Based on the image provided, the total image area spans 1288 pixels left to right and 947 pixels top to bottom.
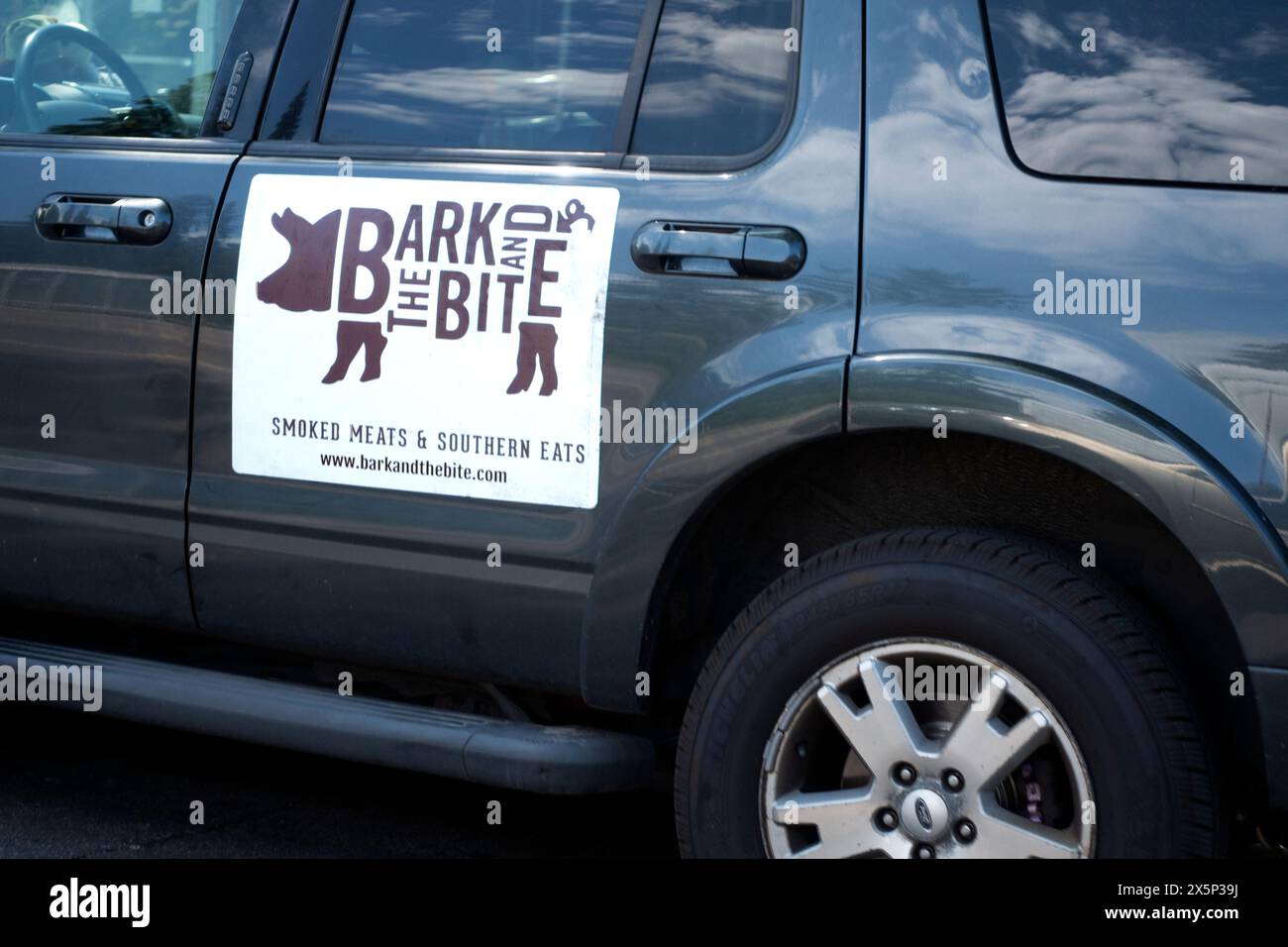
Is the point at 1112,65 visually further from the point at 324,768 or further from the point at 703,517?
the point at 324,768

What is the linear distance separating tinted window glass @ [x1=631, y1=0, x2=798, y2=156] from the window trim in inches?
0.6

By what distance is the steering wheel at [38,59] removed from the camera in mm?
3344

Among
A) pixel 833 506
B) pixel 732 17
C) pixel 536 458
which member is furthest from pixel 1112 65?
pixel 536 458

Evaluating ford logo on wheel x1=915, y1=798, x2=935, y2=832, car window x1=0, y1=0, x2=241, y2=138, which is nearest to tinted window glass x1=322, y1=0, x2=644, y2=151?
car window x1=0, y1=0, x2=241, y2=138

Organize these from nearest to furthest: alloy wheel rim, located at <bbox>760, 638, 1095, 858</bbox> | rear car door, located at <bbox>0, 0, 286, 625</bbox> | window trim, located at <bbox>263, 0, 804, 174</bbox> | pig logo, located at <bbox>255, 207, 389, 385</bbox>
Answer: alloy wheel rim, located at <bbox>760, 638, 1095, 858</bbox>, window trim, located at <bbox>263, 0, 804, 174</bbox>, pig logo, located at <bbox>255, 207, 389, 385</bbox>, rear car door, located at <bbox>0, 0, 286, 625</bbox>

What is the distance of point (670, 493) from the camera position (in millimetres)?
2656

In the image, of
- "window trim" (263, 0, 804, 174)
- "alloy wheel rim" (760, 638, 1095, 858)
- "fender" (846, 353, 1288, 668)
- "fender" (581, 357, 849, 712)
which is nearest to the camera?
"fender" (846, 353, 1288, 668)

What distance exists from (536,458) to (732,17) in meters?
0.86

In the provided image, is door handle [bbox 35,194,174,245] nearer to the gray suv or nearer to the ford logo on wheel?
the gray suv

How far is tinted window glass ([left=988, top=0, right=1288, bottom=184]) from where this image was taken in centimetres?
232

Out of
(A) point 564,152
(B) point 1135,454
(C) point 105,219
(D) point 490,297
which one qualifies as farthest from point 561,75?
(B) point 1135,454

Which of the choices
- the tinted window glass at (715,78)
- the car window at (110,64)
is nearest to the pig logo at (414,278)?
the tinted window glass at (715,78)

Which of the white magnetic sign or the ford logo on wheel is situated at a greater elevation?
the white magnetic sign

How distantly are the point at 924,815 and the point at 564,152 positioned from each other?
4.36ft
